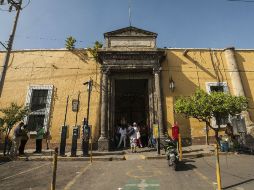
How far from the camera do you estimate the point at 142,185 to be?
6070 millimetres

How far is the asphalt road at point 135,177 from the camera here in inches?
233

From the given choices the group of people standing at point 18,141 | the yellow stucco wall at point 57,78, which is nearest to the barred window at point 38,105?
the yellow stucco wall at point 57,78

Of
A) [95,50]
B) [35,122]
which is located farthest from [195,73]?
[35,122]

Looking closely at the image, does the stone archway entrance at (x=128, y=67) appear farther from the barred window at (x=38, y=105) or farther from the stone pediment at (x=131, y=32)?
the barred window at (x=38, y=105)

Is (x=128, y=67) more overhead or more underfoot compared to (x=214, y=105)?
more overhead

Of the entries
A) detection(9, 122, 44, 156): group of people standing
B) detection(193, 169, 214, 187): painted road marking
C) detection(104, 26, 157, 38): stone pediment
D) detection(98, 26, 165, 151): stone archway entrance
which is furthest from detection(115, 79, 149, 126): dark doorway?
detection(193, 169, 214, 187): painted road marking

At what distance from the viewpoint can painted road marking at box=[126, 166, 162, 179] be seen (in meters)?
7.20

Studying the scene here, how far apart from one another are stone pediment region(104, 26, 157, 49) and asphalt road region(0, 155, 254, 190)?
975 centimetres

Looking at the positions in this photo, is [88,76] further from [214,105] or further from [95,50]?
[214,105]

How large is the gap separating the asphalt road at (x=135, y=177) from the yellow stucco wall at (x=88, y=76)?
6492 millimetres

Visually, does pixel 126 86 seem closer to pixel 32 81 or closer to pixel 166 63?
pixel 166 63

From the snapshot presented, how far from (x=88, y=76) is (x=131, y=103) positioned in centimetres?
483

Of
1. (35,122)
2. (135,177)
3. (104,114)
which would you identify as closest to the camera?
(135,177)

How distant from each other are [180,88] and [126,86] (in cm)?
505
